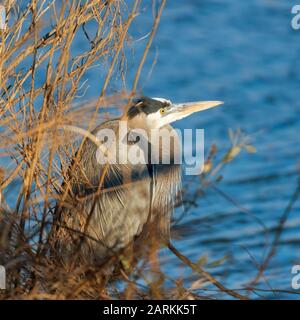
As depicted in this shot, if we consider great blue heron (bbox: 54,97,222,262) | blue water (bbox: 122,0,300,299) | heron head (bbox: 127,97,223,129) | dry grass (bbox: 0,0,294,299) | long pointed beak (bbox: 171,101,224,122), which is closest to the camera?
dry grass (bbox: 0,0,294,299)

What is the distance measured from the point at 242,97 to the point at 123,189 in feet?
16.7

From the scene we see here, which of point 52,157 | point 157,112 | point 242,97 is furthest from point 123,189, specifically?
point 242,97

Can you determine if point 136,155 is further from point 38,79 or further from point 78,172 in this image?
point 38,79

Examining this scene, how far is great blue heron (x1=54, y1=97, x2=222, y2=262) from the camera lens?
3.48m

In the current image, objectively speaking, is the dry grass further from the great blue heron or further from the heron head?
the heron head

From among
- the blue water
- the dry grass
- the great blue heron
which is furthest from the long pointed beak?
the blue water

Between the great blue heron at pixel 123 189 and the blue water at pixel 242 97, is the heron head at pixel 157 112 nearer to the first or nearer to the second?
the great blue heron at pixel 123 189

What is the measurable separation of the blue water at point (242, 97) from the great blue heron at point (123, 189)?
1478mm

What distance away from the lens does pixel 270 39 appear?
10227mm

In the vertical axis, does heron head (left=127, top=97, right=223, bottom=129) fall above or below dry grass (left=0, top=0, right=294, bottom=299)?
above

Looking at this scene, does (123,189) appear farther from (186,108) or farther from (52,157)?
(52,157)

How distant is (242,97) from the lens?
30.3 feet

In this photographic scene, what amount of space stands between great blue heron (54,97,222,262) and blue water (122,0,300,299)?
1478 millimetres
